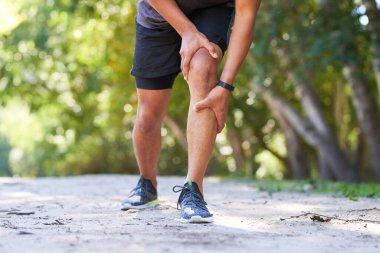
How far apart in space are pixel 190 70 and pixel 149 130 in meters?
0.98

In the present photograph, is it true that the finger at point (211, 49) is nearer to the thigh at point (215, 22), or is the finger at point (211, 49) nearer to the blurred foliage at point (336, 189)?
the thigh at point (215, 22)

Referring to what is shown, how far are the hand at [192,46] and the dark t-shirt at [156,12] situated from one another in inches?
12.5

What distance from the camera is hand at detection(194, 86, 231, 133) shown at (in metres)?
4.02

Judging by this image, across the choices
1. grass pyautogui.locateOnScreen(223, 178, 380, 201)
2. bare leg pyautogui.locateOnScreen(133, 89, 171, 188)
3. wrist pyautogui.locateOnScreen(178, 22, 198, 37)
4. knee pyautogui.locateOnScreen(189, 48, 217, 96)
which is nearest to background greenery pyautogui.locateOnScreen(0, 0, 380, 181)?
grass pyautogui.locateOnScreen(223, 178, 380, 201)

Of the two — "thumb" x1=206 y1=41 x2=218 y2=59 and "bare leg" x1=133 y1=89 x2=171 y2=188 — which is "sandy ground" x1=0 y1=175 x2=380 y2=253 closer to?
"bare leg" x1=133 y1=89 x2=171 y2=188

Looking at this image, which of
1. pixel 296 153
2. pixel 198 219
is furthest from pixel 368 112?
pixel 198 219

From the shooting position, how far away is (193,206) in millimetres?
3850

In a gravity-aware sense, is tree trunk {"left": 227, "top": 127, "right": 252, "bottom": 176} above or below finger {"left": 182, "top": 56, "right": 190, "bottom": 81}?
above

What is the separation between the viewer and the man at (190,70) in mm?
4051

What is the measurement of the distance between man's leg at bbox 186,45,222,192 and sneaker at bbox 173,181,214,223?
70 mm

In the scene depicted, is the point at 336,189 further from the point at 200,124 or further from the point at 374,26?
the point at 200,124

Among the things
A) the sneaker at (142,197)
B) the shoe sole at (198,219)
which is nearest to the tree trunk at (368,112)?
the sneaker at (142,197)

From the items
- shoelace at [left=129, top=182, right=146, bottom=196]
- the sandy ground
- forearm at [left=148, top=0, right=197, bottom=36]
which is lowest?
the sandy ground

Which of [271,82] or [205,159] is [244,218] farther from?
[271,82]
